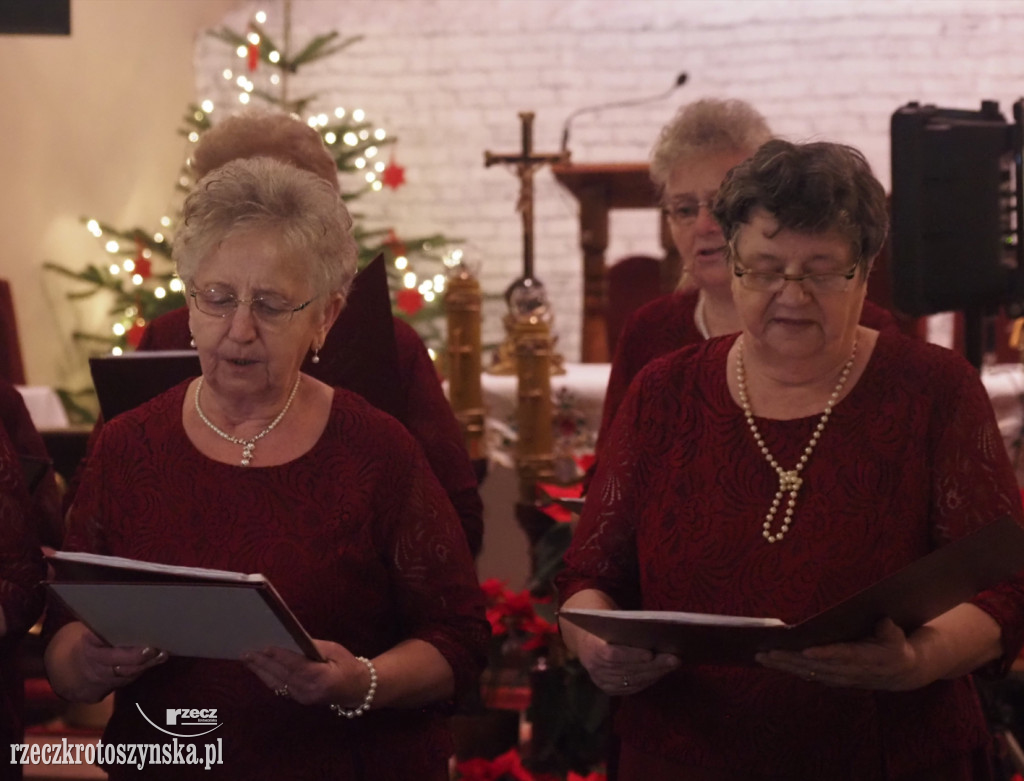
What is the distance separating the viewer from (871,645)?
4.78 ft

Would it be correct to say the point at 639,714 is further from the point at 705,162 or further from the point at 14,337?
the point at 14,337

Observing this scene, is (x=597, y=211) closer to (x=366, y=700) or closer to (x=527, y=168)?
(x=527, y=168)

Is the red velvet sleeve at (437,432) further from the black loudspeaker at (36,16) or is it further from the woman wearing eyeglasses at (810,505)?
the black loudspeaker at (36,16)

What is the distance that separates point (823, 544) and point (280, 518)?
2.21ft

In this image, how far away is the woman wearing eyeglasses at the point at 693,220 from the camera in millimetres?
2264

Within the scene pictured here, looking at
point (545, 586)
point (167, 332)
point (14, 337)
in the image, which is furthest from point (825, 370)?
point (14, 337)

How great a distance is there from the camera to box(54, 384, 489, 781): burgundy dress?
164 cm

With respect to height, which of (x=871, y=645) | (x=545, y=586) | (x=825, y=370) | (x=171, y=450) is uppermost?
(x=825, y=370)

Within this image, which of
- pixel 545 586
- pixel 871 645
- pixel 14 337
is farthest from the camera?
pixel 14 337

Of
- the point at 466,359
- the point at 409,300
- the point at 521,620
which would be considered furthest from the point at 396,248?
the point at 521,620

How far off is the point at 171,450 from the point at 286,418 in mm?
154

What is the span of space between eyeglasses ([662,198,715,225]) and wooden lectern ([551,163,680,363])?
2518 millimetres

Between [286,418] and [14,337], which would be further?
[14,337]

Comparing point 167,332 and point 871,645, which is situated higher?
point 167,332
